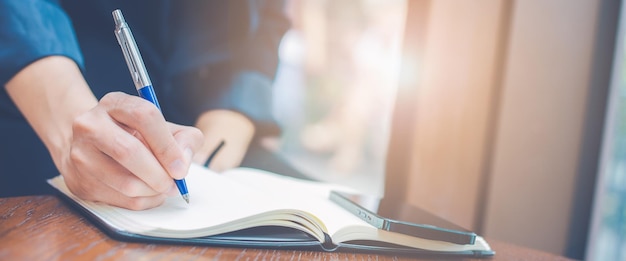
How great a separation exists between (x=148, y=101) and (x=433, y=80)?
705 mm

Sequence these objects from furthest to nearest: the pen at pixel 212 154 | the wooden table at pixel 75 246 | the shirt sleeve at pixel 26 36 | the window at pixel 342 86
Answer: the window at pixel 342 86, the pen at pixel 212 154, the shirt sleeve at pixel 26 36, the wooden table at pixel 75 246

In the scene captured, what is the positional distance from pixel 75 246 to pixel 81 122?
0.08m

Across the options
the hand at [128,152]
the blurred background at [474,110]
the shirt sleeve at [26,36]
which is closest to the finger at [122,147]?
the hand at [128,152]

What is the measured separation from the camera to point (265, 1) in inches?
27.2

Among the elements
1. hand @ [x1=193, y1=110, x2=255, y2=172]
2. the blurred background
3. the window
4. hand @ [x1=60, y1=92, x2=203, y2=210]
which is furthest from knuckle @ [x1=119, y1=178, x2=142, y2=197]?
the window

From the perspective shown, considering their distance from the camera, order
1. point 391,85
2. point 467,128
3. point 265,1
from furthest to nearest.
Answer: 1. point 391,85
2. point 467,128
3. point 265,1

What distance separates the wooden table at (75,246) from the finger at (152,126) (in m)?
0.05

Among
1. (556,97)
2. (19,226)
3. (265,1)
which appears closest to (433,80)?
(556,97)

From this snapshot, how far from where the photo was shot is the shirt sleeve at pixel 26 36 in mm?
356

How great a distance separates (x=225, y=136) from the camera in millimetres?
566

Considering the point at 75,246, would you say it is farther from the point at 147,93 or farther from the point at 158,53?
the point at 158,53

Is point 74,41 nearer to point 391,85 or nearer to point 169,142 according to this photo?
point 169,142

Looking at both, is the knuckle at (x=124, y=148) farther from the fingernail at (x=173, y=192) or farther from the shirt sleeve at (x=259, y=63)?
the shirt sleeve at (x=259, y=63)

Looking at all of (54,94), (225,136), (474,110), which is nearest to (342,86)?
(474,110)
